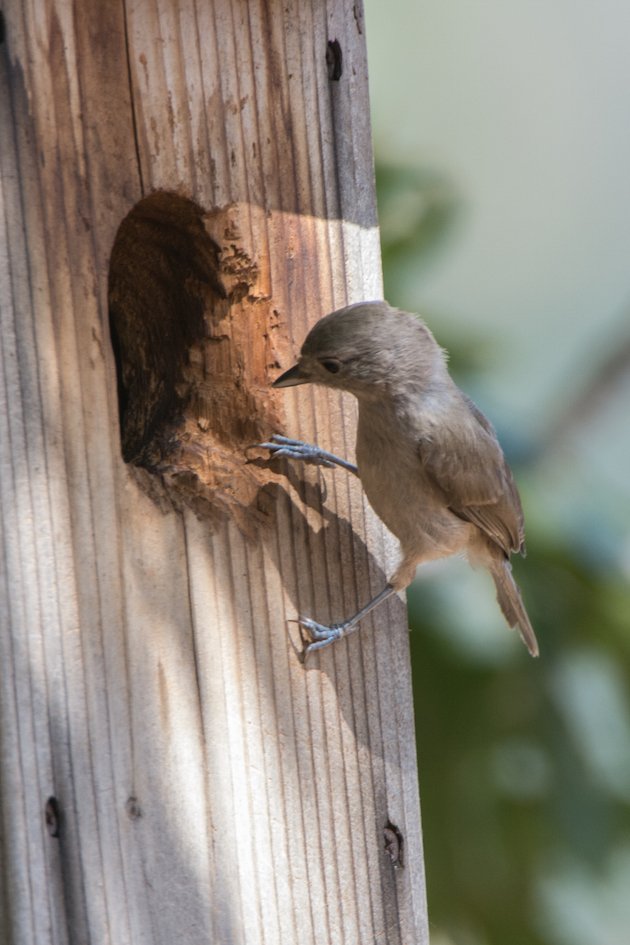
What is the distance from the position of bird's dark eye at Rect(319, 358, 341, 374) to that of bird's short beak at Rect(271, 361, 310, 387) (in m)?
0.04

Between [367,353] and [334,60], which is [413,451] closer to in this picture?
[367,353]

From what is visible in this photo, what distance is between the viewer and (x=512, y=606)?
10.7ft

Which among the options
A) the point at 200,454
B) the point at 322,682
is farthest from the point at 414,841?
the point at 200,454

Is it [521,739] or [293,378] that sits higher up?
[293,378]

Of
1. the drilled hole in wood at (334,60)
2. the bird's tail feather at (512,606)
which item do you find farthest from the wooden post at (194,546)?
the bird's tail feather at (512,606)

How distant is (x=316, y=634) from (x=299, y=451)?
0.33 meters

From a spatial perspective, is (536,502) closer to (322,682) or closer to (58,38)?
(322,682)

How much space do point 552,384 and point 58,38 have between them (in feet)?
7.76

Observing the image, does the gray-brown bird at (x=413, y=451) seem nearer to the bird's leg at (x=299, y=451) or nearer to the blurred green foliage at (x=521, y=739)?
the bird's leg at (x=299, y=451)

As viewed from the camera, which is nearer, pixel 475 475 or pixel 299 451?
pixel 299 451

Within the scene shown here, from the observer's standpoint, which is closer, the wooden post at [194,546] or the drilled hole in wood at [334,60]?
the wooden post at [194,546]

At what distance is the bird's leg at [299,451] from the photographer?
7.56ft

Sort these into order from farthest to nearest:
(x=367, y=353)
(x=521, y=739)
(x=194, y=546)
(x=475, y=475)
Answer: (x=521, y=739) < (x=475, y=475) < (x=367, y=353) < (x=194, y=546)

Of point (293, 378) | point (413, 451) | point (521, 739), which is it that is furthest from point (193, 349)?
point (521, 739)
